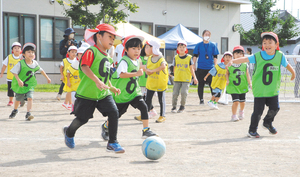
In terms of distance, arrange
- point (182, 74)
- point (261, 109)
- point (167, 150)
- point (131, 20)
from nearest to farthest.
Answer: point (167, 150)
point (261, 109)
point (182, 74)
point (131, 20)

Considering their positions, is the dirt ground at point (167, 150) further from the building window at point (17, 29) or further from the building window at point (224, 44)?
the building window at point (224, 44)

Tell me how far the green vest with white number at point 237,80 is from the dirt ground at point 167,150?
0.72 meters

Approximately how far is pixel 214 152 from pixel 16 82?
5227mm

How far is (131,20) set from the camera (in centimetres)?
2314

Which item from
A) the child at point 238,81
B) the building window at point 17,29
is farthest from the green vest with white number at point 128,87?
the building window at point 17,29

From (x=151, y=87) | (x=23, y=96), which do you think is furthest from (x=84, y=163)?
(x=23, y=96)

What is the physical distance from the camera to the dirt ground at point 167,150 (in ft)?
14.3

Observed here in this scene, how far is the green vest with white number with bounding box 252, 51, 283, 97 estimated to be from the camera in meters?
6.57

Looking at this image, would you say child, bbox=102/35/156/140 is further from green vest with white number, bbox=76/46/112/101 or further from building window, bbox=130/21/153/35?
building window, bbox=130/21/153/35

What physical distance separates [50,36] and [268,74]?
15997 millimetres

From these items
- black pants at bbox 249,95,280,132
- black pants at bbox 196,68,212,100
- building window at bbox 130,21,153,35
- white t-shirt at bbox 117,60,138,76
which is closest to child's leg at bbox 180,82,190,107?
black pants at bbox 196,68,212,100

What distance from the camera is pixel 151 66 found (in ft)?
27.7

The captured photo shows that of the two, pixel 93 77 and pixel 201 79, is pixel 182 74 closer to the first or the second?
pixel 201 79

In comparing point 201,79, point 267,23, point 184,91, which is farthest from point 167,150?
point 267,23
